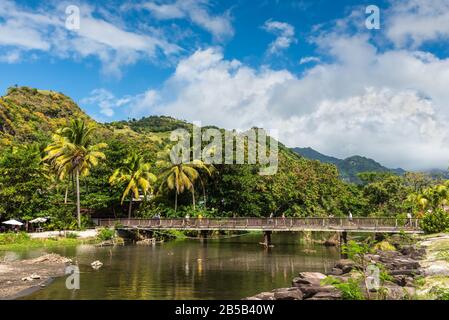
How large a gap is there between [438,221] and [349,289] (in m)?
22.4

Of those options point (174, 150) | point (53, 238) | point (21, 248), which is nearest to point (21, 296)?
point (21, 248)

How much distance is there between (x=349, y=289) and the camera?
1277 cm

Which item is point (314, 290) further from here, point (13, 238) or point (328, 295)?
point (13, 238)

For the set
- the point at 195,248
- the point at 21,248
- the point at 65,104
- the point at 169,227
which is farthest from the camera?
the point at 65,104

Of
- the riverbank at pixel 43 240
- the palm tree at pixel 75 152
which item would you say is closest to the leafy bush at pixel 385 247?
the riverbank at pixel 43 240

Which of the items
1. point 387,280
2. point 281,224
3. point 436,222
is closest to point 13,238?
point 281,224

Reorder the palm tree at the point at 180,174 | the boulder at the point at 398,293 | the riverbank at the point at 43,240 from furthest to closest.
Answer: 1. the palm tree at the point at 180,174
2. the riverbank at the point at 43,240
3. the boulder at the point at 398,293

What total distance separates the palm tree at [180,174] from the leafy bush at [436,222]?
968 inches

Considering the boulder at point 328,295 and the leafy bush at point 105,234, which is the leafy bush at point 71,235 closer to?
the leafy bush at point 105,234

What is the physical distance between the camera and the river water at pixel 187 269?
19688 millimetres

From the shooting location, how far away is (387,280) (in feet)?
51.1

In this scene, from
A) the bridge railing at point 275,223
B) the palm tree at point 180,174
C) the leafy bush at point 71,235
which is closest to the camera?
the bridge railing at point 275,223
